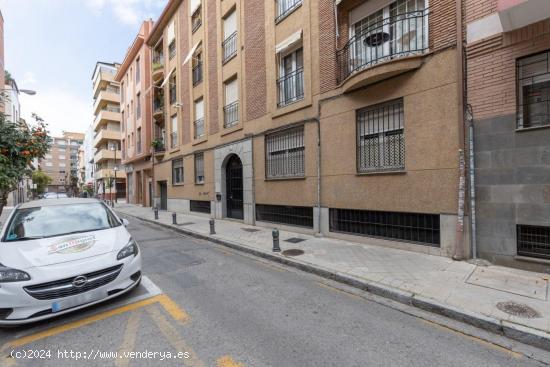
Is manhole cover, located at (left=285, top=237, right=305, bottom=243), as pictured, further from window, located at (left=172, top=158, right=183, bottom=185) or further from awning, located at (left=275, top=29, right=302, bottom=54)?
window, located at (left=172, top=158, right=183, bottom=185)

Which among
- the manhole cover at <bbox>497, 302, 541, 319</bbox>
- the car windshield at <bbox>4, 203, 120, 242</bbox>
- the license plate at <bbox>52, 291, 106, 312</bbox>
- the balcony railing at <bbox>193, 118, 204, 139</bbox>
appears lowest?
the manhole cover at <bbox>497, 302, 541, 319</bbox>

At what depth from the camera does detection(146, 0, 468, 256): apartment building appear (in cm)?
621

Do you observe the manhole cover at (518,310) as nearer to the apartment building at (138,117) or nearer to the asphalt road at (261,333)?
the asphalt road at (261,333)

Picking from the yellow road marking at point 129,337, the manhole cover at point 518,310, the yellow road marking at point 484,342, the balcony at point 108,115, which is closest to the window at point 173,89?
the yellow road marking at point 129,337

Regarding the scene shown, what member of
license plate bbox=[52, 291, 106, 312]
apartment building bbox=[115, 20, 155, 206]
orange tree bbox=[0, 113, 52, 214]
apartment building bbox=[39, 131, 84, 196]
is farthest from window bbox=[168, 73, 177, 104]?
apartment building bbox=[39, 131, 84, 196]

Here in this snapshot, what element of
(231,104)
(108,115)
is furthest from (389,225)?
(108,115)

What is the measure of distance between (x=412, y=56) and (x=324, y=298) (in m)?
5.61

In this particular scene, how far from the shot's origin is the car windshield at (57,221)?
420 centimetres

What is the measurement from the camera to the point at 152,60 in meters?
22.4

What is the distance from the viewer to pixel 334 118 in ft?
27.2

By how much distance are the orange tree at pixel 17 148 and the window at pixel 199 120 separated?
8.03 meters

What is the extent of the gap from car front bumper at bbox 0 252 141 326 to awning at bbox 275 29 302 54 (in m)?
8.76

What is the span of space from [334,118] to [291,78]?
2.84m

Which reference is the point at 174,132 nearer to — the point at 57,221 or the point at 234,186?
the point at 234,186
